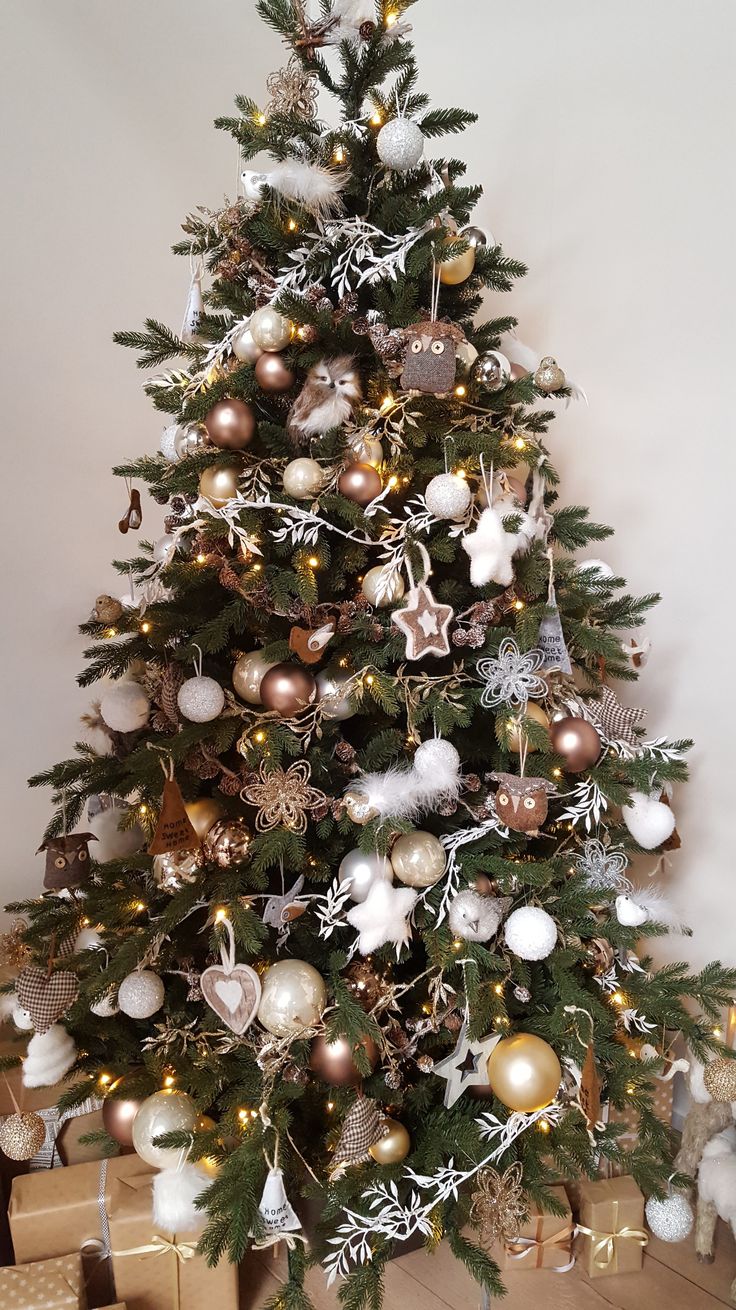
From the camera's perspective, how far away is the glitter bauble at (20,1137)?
1.08m

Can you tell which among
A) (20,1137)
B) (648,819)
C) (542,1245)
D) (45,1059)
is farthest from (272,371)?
(542,1245)

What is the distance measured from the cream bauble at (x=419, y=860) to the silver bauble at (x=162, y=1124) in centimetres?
42

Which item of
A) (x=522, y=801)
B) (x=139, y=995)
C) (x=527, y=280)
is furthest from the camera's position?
(x=527, y=280)

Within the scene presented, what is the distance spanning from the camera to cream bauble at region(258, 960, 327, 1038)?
3.18 ft

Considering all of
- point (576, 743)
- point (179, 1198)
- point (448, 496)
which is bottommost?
point (179, 1198)

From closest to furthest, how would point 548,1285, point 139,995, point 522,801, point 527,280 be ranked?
1. point 522,801
2. point 139,995
3. point 548,1285
4. point 527,280

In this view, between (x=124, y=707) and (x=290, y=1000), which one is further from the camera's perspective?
(x=124, y=707)

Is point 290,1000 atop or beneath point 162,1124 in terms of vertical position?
atop

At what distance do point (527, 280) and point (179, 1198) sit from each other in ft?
5.70

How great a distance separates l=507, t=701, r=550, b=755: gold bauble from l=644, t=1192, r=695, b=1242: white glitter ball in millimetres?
820

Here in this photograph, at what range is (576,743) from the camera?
3.34 feet

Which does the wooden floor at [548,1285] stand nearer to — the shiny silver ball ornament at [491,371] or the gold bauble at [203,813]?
the gold bauble at [203,813]

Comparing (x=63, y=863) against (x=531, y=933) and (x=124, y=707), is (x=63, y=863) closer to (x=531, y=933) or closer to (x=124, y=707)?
(x=124, y=707)

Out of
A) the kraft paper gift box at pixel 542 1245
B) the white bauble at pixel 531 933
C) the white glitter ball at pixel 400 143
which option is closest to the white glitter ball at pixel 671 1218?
the kraft paper gift box at pixel 542 1245
